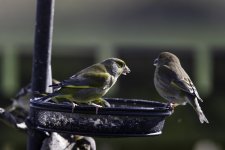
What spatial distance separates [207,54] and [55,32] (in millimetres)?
1839

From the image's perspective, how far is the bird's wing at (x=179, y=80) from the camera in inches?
235

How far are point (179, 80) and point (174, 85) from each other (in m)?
0.06

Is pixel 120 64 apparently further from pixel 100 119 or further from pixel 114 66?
pixel 100 119

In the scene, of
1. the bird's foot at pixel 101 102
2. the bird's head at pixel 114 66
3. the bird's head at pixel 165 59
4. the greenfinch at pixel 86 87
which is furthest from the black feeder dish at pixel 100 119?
the bird's head at pixel 165 59

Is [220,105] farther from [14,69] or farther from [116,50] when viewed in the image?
[14,69]

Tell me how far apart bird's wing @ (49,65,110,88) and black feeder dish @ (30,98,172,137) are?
407 millimetres

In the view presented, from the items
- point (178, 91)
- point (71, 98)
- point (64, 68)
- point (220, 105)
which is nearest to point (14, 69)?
point (64, 68)

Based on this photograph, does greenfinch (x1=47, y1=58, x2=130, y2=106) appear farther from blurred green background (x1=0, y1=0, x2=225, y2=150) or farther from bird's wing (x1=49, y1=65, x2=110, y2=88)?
blurred green background (x1=0, y1=0, x2=225, y2=150)

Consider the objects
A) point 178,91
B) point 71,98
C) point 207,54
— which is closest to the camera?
point 71,98

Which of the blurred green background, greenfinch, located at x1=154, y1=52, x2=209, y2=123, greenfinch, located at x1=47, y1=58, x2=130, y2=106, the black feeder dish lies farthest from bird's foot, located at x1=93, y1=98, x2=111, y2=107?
the blurred green background

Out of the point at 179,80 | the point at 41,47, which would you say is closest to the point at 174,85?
the point at 179,80

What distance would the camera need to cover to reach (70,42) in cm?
865

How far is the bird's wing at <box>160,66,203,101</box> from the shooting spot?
19.6ft

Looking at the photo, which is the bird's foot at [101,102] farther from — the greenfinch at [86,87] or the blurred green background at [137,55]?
the blurred green background at [137,55]
